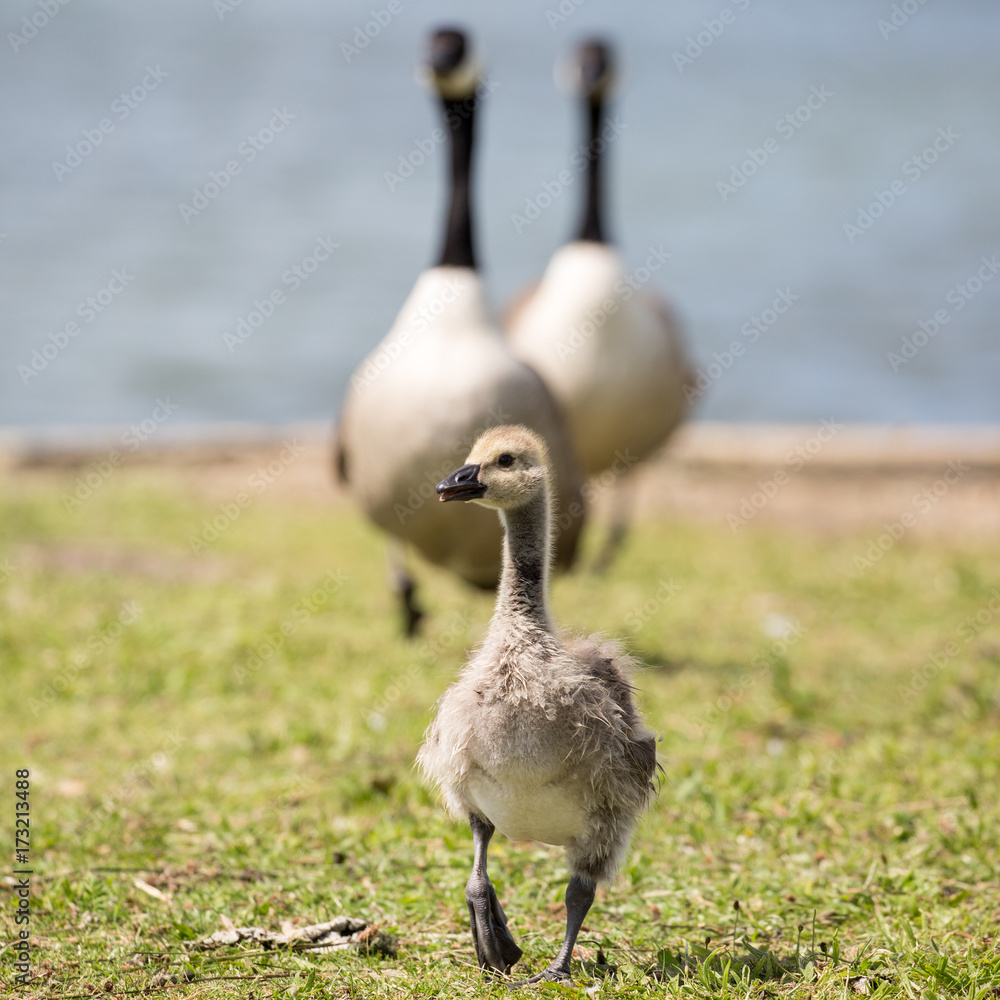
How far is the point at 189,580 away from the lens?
8.84 meters

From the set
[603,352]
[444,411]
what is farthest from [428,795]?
[603,352]

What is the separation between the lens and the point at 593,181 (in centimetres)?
896

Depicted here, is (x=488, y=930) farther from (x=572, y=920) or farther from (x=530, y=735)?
(x=530, y=735)

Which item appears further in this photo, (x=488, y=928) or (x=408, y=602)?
(x=408, y=602)

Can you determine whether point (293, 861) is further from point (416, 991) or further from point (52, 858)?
point (416, 991)

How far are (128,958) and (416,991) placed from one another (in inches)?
33.5

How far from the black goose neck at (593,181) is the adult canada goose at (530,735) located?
568 centimetres

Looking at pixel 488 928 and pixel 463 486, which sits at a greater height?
pixel 463 486

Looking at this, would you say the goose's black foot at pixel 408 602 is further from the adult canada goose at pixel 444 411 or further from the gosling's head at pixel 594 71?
the gosling's head at pixel 594 71

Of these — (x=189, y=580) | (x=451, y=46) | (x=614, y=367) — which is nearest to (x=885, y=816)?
(x=614, y=367)

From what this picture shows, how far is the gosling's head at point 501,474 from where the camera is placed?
3199 millimetres

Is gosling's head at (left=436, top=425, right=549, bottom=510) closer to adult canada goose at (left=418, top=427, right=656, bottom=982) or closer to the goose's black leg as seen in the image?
adult canada goose at (left=418, top=427, right=656, bottom=982)

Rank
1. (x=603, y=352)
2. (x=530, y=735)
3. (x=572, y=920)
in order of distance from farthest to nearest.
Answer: (x=603, y=352), (x=572, y=920), (x=530, y=735)

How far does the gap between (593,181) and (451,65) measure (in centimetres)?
201
